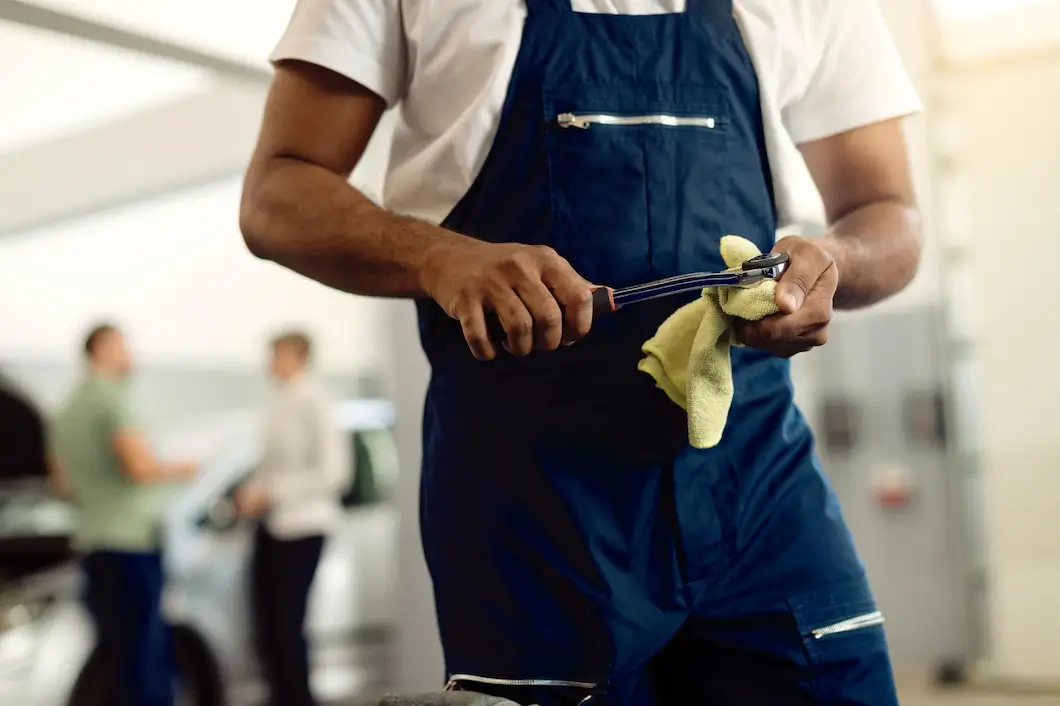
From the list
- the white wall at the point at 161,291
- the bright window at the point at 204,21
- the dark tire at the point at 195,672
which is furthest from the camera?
the white wall at the point at 161,291

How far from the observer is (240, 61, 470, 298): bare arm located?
0.85 m

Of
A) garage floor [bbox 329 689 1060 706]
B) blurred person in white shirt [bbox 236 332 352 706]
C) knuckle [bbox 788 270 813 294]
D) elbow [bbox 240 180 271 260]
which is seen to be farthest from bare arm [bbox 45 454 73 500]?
knuckle [bbox 788 270 813 294]

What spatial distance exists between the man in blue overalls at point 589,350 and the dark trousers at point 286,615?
7.93 feet

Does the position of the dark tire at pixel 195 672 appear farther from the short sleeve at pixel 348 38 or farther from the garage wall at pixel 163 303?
the short sleeve at pixel 348 38

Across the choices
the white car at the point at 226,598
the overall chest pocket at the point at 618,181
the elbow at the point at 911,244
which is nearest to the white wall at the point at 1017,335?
the white car at the point at 226,598

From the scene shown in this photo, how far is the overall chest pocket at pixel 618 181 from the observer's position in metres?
0.89

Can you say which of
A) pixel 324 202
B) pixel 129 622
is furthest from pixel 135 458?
pixel 324 202

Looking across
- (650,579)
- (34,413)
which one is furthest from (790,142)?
(34,413)

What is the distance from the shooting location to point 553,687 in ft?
2.84

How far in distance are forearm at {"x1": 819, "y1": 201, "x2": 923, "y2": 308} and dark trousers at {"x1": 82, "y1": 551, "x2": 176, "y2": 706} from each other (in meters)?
2.44

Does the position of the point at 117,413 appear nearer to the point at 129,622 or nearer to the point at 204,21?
the point at 129,622

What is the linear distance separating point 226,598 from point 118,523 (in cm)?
71

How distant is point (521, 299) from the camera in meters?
0.73

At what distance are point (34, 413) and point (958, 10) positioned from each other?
11.0 ft
